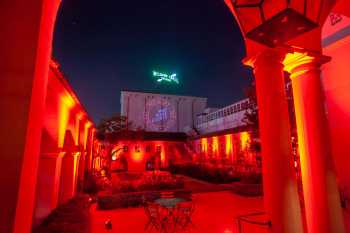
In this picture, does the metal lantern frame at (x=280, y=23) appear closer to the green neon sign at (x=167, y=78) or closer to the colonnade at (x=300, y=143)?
the colonnade at (x=300, y=143)

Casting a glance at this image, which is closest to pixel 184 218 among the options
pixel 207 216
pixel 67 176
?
pixel 207 216

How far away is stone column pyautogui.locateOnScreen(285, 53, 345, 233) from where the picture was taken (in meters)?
3.26

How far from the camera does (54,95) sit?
198 inches

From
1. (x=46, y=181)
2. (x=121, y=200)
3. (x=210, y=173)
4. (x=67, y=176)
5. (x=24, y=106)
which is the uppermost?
(x=24, y=106)

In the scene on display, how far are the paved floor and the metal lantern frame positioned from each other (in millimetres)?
5282

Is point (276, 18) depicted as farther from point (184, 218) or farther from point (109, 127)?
point (109, 127)

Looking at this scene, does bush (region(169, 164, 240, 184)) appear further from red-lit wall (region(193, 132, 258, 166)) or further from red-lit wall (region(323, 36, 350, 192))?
red-lit wall (region(323, 36, 350, 192))

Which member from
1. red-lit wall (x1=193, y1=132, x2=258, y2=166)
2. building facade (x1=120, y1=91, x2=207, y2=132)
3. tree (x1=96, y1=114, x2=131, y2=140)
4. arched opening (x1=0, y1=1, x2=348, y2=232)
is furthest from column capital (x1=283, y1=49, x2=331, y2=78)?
building facade (x1=120, y1=91, x2=207, y2=132)

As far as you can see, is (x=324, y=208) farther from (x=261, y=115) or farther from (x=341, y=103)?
(x=341, y=103)

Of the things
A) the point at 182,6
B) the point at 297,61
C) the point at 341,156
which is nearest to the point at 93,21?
the point at 182,6

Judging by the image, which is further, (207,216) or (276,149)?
(207,216)

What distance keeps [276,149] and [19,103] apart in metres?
3.00

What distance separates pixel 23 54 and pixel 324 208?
429 centimetres

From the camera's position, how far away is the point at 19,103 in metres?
1.31
